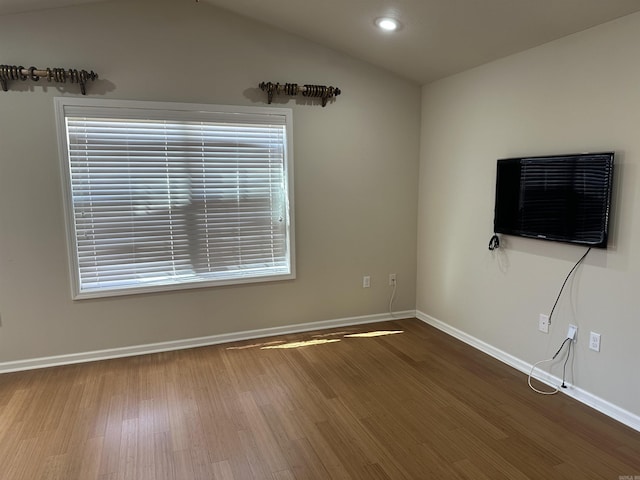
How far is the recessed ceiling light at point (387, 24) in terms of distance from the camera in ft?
9.51

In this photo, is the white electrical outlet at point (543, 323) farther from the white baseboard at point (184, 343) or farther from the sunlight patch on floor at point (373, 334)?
the white baseboard at point (184, 343)

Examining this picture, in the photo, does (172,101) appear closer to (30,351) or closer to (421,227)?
(30,351)

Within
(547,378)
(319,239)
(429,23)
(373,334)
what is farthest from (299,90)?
(547,378)

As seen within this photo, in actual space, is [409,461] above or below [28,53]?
below

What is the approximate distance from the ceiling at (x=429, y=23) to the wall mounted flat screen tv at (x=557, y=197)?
78 cm

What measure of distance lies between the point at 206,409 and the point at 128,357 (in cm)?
114

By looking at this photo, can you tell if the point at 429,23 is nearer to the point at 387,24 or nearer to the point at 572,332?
the point at 387,24

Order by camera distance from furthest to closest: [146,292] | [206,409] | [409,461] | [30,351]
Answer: [146,292]
[30,351]
[206,409]
[409,461]

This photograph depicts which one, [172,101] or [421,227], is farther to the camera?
[421,227]

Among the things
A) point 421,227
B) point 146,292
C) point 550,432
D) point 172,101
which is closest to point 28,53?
point 172,101

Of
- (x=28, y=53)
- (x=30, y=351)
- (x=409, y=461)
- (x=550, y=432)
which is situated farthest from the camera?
(x=30, y=351)

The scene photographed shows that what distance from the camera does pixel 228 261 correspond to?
11.9 feet

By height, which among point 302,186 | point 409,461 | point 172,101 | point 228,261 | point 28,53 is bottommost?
point 409,461

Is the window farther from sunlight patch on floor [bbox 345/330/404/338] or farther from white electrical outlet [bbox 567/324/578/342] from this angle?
white electrical outlet [bbox 567/324/578/342]
